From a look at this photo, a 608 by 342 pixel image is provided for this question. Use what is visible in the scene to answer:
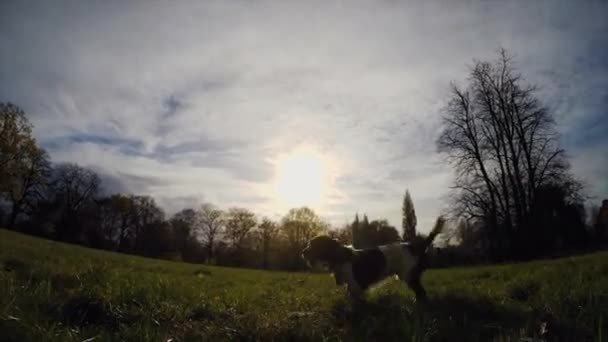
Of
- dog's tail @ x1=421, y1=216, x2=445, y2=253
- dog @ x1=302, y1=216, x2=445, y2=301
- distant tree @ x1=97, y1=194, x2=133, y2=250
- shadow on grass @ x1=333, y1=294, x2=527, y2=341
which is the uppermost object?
distant tree @ x1=97, y1=194, x2=133, y2=250

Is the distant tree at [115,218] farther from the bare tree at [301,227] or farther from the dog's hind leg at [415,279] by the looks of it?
the dog's hind leg at [415,279]

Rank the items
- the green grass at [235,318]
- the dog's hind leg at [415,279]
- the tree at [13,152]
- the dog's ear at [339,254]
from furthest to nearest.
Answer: the tree at [13,152]
the dog's ear at [339,254]
the dog's hind leg at [415,279]
the green grass at [235,318]

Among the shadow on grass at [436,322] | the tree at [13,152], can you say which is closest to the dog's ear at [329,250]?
the shadow on grass at [436,322]

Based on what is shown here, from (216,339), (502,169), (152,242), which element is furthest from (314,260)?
(152,242)

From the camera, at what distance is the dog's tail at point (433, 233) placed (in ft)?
23.6

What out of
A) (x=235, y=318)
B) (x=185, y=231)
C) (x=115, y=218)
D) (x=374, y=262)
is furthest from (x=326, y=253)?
(x=115, y=218)

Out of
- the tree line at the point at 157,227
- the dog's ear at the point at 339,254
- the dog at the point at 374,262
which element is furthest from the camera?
the tree line at the point at 157,227

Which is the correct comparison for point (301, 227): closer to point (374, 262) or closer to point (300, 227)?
point (300, 227)

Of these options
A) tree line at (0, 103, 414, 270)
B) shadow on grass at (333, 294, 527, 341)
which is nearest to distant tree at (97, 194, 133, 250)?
tree line at (0, 103, 414, 270)

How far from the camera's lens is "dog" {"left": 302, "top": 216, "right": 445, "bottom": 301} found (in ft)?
21.8

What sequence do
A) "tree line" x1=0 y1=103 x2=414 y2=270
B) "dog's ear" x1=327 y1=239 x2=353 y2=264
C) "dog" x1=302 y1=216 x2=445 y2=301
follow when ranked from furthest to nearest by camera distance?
"tree line" x1=0 y1=103 x2=414 y2=270
"dog's ear" x1=327 y1=239 x2=353 y2=264
"dog" x1=302 y1=216 x2=445 y2=301

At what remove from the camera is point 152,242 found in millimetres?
68688

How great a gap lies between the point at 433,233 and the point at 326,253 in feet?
8.26

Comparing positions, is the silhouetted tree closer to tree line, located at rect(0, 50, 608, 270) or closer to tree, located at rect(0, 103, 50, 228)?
tree line, located at rect(0, 50, 608, 270)
